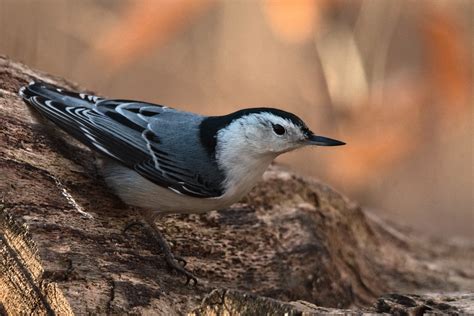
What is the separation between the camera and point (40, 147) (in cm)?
263

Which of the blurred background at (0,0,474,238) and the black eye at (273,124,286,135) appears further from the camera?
the blurred background at (0,0,474,238)

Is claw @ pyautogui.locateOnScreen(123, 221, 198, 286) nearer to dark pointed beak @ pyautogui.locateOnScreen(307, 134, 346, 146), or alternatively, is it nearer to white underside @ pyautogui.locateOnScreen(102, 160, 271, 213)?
white underside @ pyautogui.locateOnScreen(102, 160, 271, 213)

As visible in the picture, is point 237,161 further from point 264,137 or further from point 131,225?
point 131,225

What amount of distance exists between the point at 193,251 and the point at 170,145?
40 cm

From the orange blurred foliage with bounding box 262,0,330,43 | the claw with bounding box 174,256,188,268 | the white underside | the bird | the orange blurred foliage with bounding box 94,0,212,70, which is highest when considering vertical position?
the orange blurred foliage with bounding box 262,0,330,43

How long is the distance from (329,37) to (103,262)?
103 inches

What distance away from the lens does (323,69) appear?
4.77m

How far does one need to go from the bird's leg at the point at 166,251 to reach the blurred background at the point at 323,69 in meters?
1.14

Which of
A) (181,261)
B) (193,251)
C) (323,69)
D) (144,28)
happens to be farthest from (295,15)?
(181,261)

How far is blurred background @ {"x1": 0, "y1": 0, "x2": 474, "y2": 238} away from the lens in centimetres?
395

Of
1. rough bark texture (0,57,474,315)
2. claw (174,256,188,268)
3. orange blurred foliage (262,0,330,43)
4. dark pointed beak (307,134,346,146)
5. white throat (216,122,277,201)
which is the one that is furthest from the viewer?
orange blurred foliage (262,0,330,43)

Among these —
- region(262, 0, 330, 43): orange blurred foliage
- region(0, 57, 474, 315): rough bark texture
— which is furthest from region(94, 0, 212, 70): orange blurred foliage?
region(0, 57, 474, 315): rough bark texture

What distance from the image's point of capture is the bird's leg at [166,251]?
8.23ft

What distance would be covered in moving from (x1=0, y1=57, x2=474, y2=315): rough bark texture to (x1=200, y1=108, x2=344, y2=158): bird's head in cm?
36
